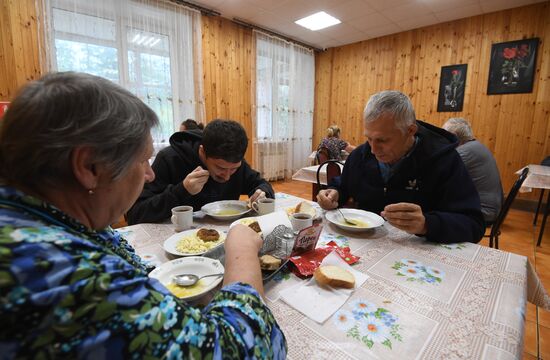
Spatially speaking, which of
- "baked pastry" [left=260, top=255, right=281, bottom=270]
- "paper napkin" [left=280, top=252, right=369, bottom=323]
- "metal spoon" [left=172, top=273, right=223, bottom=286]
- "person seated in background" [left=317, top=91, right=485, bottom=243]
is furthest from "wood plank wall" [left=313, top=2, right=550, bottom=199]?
"metal spoon" [left=172, top=273, right=223, bottom=286]

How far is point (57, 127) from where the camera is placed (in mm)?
367

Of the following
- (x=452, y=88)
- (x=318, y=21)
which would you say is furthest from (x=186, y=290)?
(x=452, y=88)

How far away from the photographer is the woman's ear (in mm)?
384

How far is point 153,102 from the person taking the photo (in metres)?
3.54

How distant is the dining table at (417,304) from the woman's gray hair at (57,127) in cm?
50

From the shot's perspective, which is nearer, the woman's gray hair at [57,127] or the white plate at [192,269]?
the woman's gray hair at [57,127]

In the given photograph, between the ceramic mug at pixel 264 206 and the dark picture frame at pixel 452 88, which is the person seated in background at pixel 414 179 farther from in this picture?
the dark picture frame at pixel 452 88

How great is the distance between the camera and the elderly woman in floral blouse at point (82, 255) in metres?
0.29

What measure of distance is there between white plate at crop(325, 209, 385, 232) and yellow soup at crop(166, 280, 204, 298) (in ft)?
2.11

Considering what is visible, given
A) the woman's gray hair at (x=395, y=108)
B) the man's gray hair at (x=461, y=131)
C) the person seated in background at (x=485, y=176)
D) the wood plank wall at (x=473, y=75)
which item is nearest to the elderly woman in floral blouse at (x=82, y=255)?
the woman's gray hair at (x=395, y=108)

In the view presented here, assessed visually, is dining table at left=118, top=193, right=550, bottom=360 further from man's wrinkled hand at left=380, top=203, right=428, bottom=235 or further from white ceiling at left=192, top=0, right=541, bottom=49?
white ceiling at left=192, top=0, right=541, bottom=49

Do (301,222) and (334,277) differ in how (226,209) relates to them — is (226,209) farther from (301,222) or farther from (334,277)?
(334,277)

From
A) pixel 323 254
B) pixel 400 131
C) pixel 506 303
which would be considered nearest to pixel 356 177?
pixel 400 131

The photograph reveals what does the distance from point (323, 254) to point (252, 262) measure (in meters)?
0.32
